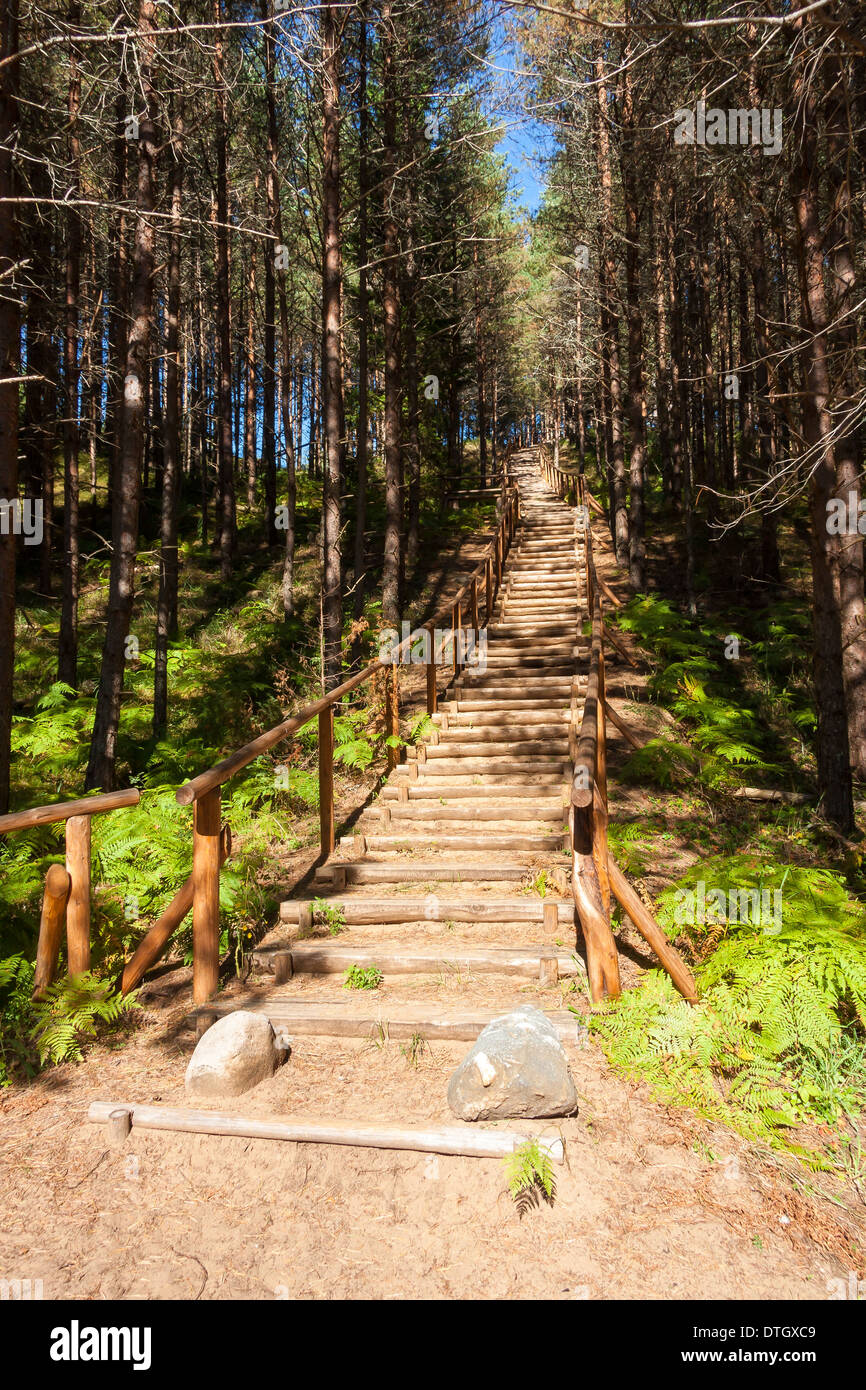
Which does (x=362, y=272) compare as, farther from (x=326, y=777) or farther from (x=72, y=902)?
(x=72, y=902)

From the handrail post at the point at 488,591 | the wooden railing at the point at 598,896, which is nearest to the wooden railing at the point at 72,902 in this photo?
the wooden railing at the point at 598,896

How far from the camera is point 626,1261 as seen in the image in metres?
2.71

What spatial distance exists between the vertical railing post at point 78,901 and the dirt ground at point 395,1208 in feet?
2.24

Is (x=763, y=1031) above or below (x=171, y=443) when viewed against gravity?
below

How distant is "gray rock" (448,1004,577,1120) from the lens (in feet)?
11.0

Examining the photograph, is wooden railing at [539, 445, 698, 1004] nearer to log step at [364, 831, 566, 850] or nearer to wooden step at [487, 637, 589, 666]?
log step at [364, 831, 566, 850]

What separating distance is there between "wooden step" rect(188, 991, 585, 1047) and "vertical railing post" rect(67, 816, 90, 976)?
0.75 meters

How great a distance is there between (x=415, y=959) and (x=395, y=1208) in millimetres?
1742

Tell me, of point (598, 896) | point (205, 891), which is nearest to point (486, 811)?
point (598, 896)

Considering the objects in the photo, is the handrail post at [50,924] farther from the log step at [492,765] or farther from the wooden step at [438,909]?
the log step at [492,765]

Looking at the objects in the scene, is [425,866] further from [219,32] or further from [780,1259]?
[219,32]

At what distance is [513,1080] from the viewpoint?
3.36 m

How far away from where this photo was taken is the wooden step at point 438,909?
5250mm
